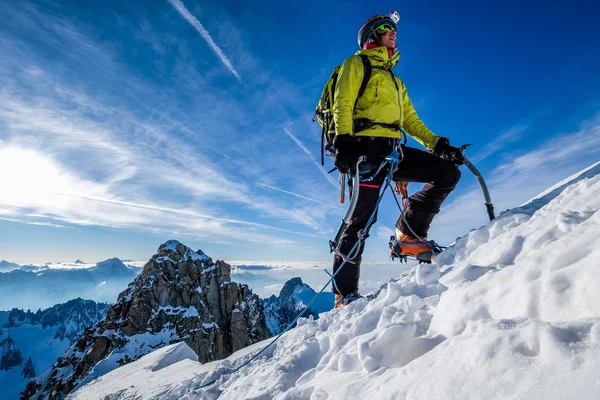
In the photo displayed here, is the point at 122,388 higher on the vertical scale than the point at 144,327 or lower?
higher

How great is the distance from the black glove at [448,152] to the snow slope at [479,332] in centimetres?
123

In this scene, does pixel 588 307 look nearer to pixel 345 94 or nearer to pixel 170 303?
pixel 345 94

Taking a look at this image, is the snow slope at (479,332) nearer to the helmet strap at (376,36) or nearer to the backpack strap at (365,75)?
the backpack strap at (365,75)

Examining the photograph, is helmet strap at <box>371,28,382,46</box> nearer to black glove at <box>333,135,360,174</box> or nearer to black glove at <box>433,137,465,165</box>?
black glove at <box>433,137,465,165</box>

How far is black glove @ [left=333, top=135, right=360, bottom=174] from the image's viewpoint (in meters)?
4.30

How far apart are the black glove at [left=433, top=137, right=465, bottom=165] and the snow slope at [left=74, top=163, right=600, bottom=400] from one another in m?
1.23

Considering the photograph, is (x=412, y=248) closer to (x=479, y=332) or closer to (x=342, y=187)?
(x=342, y=187)

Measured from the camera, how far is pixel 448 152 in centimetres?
484

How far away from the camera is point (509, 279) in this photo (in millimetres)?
1945

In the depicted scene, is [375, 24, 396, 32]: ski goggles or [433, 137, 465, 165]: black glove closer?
[433, 137, 465, 165]: black glove

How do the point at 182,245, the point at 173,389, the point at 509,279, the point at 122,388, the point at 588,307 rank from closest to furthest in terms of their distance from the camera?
the point at 588,307, the point at 509,279, the point at 173,389, the point at 122,388, the point at 182,245

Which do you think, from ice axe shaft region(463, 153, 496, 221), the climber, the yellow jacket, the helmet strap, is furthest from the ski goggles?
ice axe shaft region(463, 153, 496, 221)

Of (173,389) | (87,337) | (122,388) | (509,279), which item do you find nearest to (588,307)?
(509,279)

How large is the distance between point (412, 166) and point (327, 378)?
3.54m
